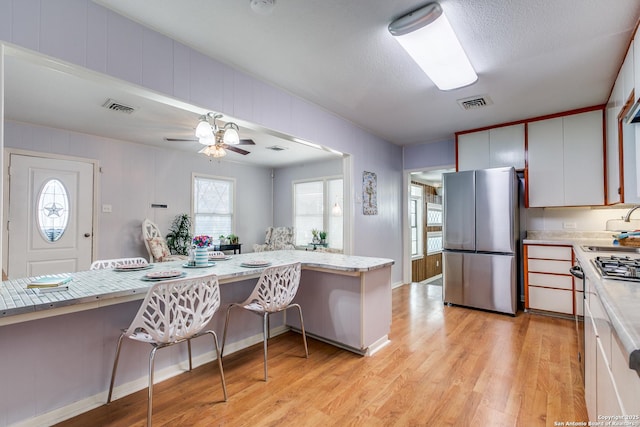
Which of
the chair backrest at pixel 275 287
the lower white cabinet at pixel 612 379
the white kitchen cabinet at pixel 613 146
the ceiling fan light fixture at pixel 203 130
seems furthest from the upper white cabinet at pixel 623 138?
the ceiling fan light fixture at pixel 203 130

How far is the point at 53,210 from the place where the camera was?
432 centimetres

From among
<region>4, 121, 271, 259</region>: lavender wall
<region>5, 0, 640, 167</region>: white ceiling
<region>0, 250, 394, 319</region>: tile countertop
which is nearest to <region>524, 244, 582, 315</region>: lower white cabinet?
<region>5, 0, 640, 167</region>: white ceiling

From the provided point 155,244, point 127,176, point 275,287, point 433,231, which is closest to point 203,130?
point 275,287

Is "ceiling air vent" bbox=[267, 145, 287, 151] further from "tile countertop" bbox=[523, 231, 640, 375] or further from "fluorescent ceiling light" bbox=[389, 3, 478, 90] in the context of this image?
"tile countertop" bbox=[523, 231, 640, 375]

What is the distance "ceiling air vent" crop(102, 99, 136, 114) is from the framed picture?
3.07 meters

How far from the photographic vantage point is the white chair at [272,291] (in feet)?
7.08

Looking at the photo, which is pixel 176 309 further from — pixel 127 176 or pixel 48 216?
pixel 127 176

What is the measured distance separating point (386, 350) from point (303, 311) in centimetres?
84

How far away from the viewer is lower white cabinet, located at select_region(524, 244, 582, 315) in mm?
3451

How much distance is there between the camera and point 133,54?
2018 millimetres

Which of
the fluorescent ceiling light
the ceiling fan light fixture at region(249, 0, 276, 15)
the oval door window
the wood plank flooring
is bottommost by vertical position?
the wood plank flooring

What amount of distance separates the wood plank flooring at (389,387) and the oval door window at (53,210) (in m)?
3.65

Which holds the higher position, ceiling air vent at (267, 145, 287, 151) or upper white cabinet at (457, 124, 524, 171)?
ceiling air vent at (267, 145, 287, 151)

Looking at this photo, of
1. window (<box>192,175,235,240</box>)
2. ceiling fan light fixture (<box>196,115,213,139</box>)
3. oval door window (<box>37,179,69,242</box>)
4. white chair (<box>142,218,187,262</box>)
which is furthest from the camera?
window (<box>192,175,235,240</box>)
